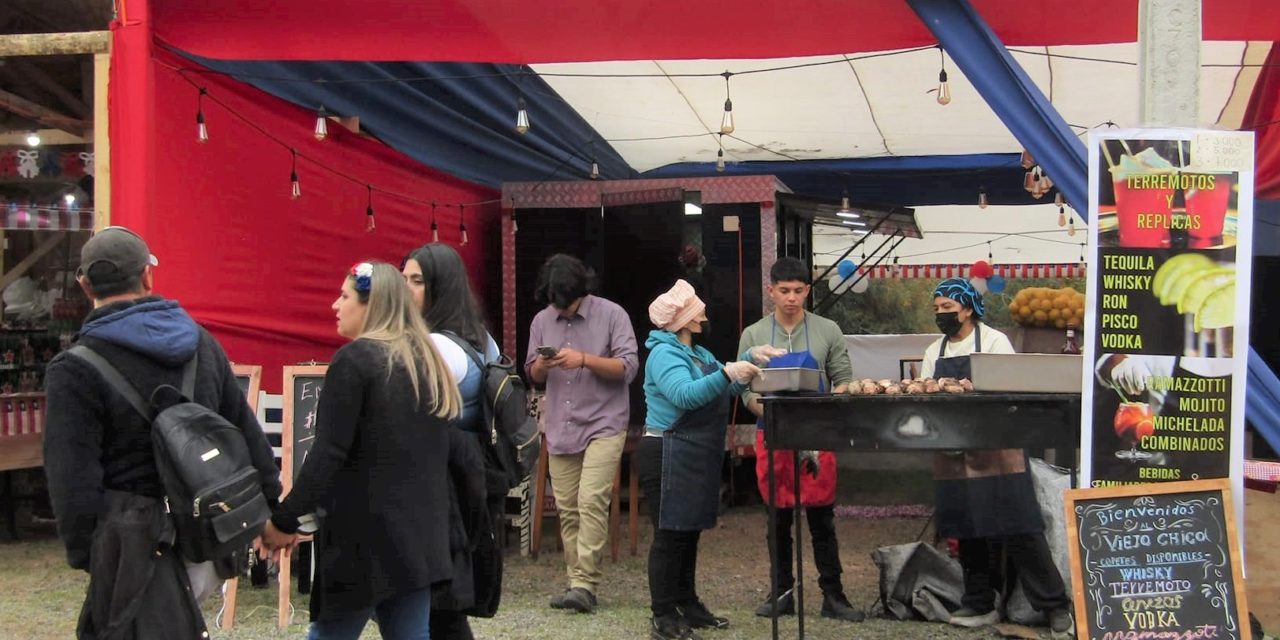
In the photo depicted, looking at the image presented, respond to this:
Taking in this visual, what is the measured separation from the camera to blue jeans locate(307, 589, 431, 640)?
306 cm

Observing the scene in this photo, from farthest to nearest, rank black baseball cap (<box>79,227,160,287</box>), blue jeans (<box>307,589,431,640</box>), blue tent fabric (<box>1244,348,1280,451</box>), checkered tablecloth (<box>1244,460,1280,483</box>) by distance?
1. checkered tablecloth (<box>1244,460,1280,483</box>)
2. blue tent fabric (<box>1244,348,1280,451</box>)
3. blue jeans (<box>307,589,431,640</box>)
4. black baseball cap (<box>79,227,160,287</box>)

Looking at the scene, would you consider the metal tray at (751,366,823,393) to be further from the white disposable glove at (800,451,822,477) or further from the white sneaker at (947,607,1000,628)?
the white sneaker at (947,607,1000,628)

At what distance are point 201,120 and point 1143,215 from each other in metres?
4.01

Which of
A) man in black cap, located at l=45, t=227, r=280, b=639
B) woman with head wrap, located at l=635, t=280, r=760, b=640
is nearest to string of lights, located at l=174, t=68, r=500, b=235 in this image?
woman with head wrap, located at l=635, t=280, r=760, b=640

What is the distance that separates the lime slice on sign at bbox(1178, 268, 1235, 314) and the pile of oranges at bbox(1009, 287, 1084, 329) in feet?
11.6

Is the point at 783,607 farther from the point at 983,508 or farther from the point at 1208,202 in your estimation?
the point at 1208,202

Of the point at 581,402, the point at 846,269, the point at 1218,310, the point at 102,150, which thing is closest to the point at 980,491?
the point at 1218,310

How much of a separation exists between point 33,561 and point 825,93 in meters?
5.46

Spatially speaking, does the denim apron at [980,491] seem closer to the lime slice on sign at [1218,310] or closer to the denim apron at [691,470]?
the denim apron at [691,470]

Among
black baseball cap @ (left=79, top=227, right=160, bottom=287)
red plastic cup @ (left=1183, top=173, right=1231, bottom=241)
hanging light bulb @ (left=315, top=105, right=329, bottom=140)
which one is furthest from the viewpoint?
hanging light bulb @ (left=315, top=105, right=329, bottom=140)

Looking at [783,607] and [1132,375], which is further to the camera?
[783,607]

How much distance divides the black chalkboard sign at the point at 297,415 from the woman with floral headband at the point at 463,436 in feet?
5.61

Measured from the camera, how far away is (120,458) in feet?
9.31

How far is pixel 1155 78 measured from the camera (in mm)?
3629
